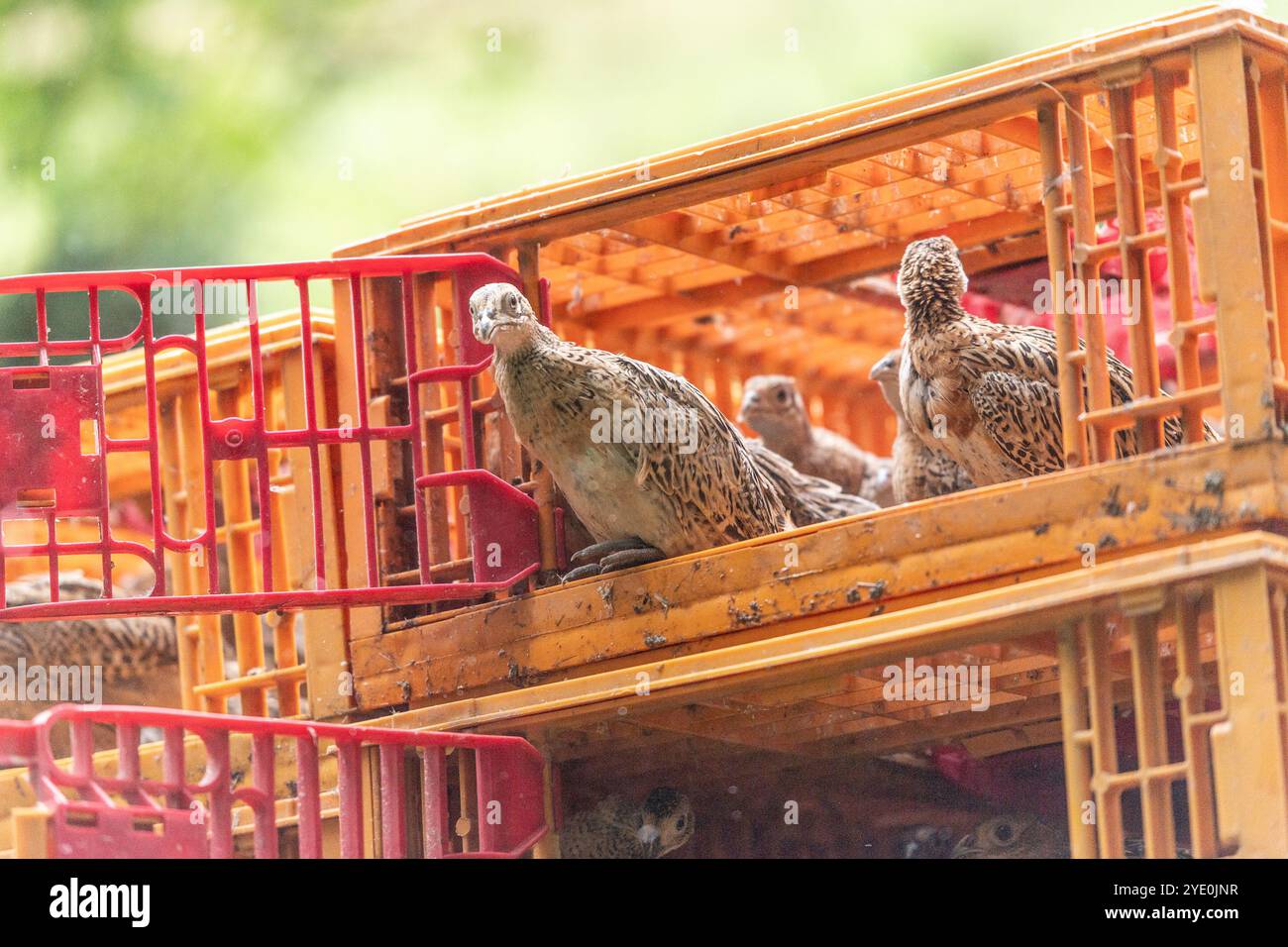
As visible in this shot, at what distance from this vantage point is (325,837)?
827 centimetres

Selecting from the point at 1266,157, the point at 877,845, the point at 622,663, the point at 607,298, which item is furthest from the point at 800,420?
the point at 1266,157

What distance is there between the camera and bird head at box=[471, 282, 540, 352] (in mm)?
7352

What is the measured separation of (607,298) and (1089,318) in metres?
3.76

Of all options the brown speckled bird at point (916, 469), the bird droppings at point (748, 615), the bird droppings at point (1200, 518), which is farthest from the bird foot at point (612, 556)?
the bird droppings at point (1200, 518)

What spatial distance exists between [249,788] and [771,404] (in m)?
4.38

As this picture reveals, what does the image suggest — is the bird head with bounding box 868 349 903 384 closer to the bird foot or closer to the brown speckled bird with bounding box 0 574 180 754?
the bird foot

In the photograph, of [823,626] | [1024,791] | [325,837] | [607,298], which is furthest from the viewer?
[607,298]

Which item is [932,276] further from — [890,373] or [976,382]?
[890,373]

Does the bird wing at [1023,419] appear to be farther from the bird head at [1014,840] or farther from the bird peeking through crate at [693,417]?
the bird head at [1014,840]

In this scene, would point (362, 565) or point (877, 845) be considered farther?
point (877, 845)

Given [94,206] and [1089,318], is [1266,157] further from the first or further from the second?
[94,206]

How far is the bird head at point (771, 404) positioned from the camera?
10.5 metres

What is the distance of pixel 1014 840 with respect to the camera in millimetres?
8562

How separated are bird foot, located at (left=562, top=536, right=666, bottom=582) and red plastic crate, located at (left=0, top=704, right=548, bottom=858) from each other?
2.31 feet
